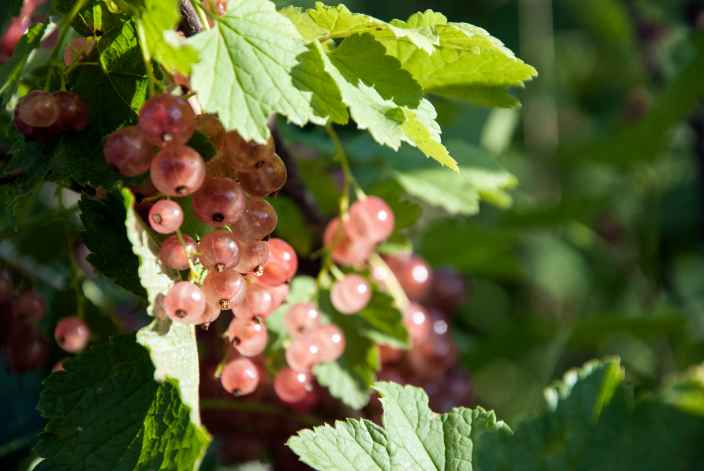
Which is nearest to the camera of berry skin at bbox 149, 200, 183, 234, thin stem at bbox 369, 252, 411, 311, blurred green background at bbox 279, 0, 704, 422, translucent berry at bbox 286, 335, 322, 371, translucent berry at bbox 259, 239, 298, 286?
berry skin at bbox 149, 200, 183, 234

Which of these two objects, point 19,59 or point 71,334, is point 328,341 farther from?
point 19,59

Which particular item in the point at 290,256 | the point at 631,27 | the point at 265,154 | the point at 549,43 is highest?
the point at 265,154

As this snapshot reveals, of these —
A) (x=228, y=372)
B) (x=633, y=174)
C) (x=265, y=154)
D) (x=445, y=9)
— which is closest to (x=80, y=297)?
(x=228, y=372)

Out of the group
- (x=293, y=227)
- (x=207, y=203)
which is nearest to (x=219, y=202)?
(x=207, y=203)

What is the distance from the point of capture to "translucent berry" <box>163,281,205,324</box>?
0.77 m

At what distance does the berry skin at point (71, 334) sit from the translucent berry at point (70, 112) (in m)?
0.25

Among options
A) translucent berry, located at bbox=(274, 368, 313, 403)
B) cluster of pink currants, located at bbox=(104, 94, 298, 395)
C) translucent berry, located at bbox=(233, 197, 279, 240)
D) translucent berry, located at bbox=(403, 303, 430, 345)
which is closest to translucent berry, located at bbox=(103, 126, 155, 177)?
cluster of pink currants, located at bbox=(104, 94, 298, 395)

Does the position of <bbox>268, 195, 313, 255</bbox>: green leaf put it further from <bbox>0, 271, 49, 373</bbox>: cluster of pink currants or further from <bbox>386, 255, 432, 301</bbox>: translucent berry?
<bbox>0, 271, 49, 373</bbox>: cluster of pink currants

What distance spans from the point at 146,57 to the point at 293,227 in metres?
0.42

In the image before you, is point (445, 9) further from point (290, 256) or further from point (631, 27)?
point (290, 256)

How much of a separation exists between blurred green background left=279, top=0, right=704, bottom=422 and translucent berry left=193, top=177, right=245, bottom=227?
51 centimetres

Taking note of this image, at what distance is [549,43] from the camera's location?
2.62m

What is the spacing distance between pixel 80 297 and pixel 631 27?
1.53 meters

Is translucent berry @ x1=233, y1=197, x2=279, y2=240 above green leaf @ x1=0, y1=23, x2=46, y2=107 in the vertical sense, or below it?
below
